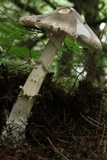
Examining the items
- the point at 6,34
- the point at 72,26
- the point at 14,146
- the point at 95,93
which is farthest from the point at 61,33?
the point at 14,146

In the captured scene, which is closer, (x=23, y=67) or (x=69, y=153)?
(x=69, y=153)

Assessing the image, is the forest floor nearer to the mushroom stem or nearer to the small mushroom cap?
the mushroom stem

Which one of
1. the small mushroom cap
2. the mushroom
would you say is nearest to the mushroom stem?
the mushroom

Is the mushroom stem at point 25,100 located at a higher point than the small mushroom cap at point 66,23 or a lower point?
lower

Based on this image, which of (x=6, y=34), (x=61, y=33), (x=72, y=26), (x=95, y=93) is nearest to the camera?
(x=72, y=26)

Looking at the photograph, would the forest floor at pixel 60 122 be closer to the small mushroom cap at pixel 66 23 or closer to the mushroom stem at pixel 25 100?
the mushroom stem at pixel 25 100

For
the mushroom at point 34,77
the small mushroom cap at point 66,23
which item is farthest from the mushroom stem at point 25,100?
the small mushroom cap at point 66,23

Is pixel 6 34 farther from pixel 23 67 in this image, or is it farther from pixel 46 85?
pixel 46 85

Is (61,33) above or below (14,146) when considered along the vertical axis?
above
